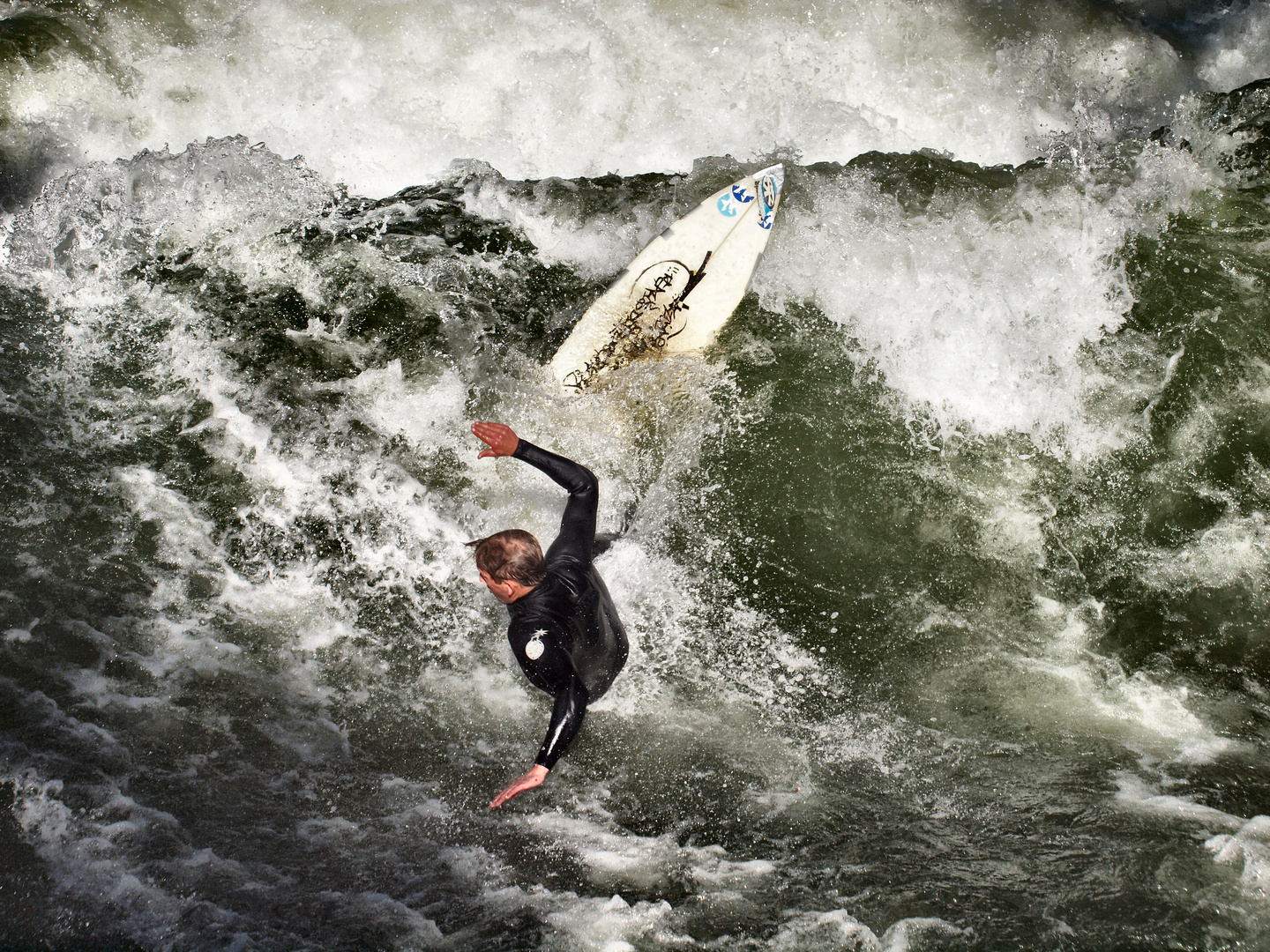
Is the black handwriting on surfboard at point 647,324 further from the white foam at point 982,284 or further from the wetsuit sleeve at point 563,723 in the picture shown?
the wetsuit sleeve at point 563,723

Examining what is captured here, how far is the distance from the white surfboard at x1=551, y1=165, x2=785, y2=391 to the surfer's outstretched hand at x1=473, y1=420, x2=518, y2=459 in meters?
1.32

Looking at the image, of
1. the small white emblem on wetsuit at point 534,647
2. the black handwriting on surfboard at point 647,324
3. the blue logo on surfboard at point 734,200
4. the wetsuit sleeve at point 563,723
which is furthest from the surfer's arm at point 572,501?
the blue logo on surfboard at point 734,200

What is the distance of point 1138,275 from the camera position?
4.45 meters

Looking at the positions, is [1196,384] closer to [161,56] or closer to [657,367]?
[657,367]

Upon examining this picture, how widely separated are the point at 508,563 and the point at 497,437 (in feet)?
1.85

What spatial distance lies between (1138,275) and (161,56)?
677 cm

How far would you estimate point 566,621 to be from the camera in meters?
3.16

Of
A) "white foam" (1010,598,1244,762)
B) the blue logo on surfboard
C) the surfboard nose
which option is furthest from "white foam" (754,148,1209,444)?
"white foam" (1010,598,1244,762)

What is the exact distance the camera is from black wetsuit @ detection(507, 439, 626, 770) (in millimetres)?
3068

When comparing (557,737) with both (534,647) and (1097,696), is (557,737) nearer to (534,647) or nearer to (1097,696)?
(534,647)

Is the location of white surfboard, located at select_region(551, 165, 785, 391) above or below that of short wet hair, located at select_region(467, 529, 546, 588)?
above

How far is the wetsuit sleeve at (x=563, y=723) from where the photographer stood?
3.02 metres

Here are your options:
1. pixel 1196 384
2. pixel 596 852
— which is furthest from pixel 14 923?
pixel 1196 384

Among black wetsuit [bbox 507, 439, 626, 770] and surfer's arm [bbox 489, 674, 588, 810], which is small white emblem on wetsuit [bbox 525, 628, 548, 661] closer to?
A: black wetsuit [bbox 507, 439, 626, 770]
